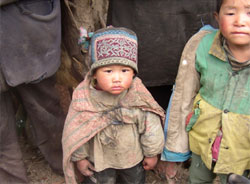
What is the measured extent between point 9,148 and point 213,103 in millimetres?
1637

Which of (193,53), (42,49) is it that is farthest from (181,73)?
(42,49)

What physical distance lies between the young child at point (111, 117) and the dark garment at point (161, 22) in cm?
63

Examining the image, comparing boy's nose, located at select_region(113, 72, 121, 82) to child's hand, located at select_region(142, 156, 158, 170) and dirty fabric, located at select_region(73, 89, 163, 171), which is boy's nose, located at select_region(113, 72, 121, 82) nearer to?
dirty fabric, located at select_region(73, 89, 163, 171)

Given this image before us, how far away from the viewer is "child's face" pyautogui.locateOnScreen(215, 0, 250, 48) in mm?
1628

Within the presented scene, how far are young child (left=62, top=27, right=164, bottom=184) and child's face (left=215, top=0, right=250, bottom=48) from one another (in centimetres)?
57

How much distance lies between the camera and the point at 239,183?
145 cm

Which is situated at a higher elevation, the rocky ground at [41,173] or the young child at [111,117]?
the young child at [111,117]

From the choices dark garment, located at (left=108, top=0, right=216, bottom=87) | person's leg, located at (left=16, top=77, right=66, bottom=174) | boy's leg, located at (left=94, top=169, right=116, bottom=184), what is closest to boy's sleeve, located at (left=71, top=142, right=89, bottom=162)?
boy's leg, located at (left=94, top=169, right=116, bottom=184)

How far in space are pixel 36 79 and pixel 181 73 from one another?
39.2 inches

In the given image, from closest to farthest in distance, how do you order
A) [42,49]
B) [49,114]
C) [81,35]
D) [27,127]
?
1. [42,49]
2. [81,35]
3. [49,114]
4. [27,127]

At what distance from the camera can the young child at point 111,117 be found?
6.07 ft

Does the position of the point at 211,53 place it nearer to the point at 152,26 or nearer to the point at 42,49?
the point at 152,26

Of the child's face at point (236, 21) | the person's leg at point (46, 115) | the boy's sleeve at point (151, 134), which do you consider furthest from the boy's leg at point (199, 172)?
the person's leg at point (46, 115)

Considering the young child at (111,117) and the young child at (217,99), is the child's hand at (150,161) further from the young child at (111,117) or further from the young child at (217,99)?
the young child at (217,99)
